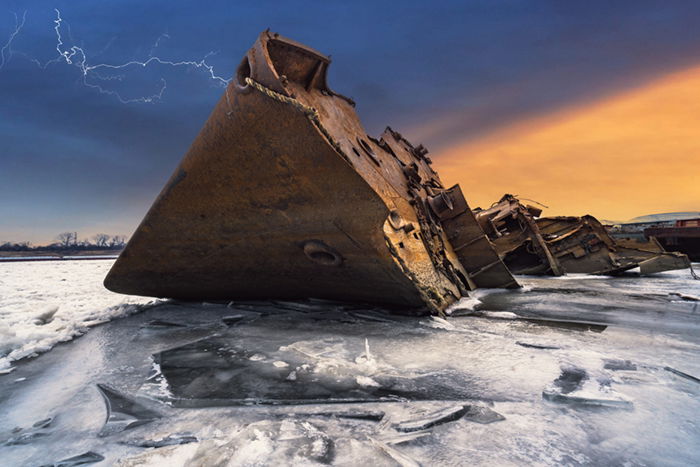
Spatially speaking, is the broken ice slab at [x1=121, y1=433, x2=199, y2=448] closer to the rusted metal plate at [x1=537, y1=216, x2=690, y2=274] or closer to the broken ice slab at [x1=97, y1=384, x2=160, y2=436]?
the broken ice slab at [x1=97, y1=384, x2=160, y2=436]

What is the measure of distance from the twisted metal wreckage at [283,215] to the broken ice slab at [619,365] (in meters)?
1.73

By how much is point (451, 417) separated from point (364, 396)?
0.47 metres

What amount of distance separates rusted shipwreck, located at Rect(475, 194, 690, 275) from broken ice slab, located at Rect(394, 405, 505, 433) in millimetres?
8443

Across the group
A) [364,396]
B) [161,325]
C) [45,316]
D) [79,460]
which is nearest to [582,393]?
[364,396]

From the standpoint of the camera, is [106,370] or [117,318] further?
[117,318]

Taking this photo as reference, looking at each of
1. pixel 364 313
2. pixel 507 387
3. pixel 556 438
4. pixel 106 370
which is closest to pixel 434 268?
pixel 364 313

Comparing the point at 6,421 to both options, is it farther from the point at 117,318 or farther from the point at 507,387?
the point at 117,318

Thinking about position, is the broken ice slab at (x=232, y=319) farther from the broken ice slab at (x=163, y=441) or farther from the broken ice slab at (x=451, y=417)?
the broken ice slab at (x=451, y=417)

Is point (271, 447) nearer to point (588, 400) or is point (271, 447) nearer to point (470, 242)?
point (588, 400)

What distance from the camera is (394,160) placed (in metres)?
6.66

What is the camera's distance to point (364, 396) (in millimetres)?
1860

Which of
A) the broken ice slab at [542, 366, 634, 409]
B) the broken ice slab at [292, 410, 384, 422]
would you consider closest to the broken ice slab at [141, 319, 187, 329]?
the broken ice slab at [292, 410, 384, 422]

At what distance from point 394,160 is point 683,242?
16.3 metres

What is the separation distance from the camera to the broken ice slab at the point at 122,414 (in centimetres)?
159
